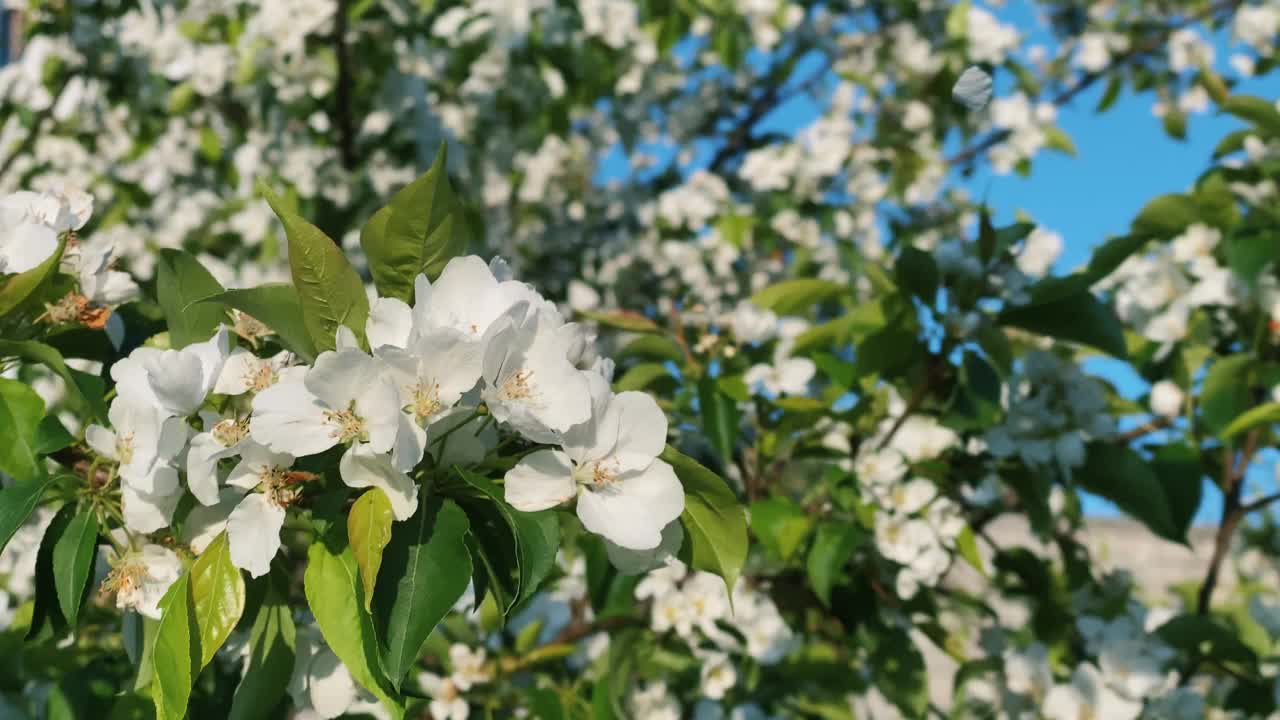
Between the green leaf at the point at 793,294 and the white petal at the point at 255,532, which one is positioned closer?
the white petal at the point at 255,532

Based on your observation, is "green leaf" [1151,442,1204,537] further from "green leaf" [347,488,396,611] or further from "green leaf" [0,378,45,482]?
"green leaf" [0,378,45,482]

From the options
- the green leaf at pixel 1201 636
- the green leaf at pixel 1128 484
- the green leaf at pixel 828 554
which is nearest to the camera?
the green leaf at pixel 828 554

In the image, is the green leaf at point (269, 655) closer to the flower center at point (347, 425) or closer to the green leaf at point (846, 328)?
the flower center at point (347, 425)

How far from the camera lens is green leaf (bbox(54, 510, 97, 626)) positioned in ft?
3.07

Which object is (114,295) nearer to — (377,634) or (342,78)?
(377,634)

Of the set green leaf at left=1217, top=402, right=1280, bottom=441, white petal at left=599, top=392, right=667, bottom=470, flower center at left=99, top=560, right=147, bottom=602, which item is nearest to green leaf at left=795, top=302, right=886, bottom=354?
green leaf at left=1217, top=402, right=1280, bottom=441

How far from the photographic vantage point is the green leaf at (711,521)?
97 cm

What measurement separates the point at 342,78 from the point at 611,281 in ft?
4.38

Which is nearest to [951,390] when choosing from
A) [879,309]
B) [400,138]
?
[879,309]

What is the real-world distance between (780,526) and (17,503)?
1036mm

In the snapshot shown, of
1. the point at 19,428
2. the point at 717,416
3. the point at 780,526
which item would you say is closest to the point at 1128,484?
the point at 780,526

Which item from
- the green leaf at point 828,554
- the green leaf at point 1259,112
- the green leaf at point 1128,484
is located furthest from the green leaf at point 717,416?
the green leaf at point 1259,112

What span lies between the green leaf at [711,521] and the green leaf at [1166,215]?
1.37 meters

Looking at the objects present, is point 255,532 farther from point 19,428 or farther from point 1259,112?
point 1259,112
